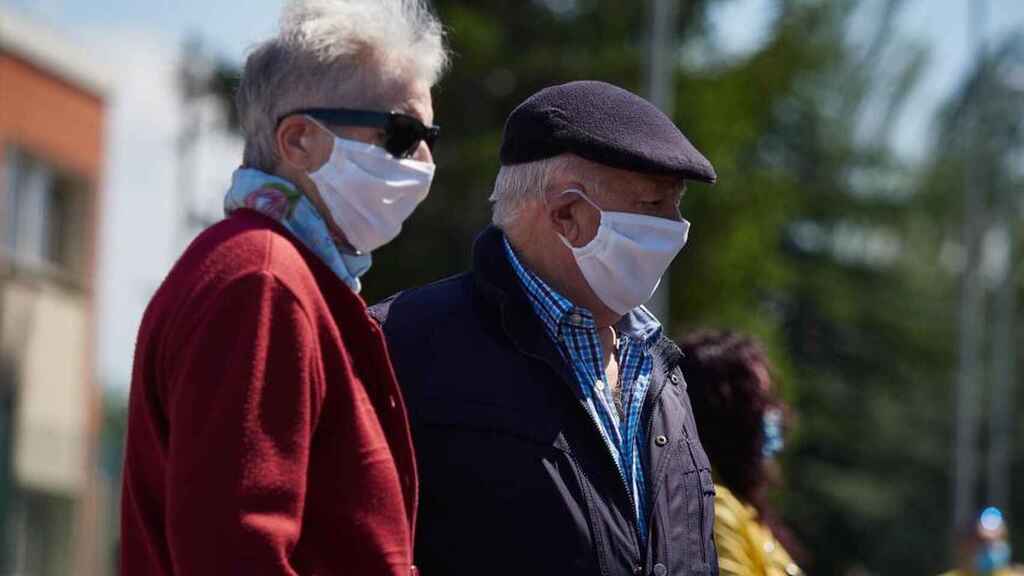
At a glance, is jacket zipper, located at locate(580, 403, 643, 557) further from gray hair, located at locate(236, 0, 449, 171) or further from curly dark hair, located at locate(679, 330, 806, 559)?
curly dark hair, located at locate(679, 330, 806, 559)

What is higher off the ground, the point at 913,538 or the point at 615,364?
the point at 615,364

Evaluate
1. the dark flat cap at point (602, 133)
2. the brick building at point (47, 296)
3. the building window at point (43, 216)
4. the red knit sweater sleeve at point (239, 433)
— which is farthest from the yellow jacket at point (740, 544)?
the building window at point (43, 216)

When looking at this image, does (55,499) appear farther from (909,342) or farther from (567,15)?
(909,342)

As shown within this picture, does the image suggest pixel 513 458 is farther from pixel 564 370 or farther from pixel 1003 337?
pixel 1003 337

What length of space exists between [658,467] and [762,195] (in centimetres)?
2082

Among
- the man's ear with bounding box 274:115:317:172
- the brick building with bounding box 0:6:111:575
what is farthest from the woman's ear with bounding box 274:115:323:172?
the brick building with bounding box 0:6:111:575

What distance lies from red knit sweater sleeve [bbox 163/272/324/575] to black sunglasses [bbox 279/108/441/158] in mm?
382

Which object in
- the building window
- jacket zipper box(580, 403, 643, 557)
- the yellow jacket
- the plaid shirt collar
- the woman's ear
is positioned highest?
the building window

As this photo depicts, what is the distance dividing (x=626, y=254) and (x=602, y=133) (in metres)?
0.24

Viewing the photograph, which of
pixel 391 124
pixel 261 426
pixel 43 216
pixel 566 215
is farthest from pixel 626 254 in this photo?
pixel 43 216

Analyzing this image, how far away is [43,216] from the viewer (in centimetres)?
2741

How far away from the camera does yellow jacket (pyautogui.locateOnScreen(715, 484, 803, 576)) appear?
→ 448 cm

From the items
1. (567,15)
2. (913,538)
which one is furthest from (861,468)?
(567,15)

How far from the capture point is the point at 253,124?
3279mm
